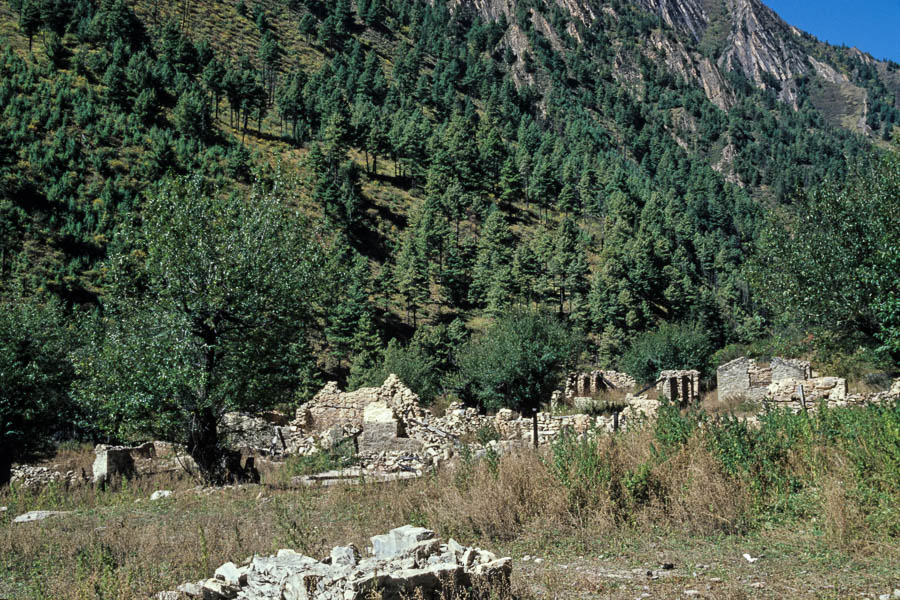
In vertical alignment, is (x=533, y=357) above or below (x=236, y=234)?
below

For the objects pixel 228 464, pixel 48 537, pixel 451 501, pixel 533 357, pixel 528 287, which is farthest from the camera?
pixel 528 287

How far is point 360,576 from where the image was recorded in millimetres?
4988

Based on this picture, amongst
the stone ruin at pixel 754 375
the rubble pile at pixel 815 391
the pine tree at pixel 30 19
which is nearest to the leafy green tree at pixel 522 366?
the stone ruin at pixel 754 375

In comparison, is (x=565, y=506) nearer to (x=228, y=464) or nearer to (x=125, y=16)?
(x=228, y=464)

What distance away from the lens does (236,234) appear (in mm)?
14078

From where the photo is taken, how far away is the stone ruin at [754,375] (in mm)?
22922

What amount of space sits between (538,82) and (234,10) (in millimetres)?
77300

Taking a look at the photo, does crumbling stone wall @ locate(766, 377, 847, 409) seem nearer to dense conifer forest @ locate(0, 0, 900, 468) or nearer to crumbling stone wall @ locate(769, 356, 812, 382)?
dense conifer forest @ locate(0, 0, 900, 468)

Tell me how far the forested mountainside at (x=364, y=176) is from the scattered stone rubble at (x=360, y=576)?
33.6ft

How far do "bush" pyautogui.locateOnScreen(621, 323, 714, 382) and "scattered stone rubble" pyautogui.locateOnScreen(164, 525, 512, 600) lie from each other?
3115 centimetres

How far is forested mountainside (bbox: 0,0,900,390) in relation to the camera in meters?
47.8

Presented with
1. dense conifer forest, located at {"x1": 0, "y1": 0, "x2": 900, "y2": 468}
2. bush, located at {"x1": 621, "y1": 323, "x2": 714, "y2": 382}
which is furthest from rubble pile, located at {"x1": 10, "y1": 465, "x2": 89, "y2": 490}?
bush, located at {"x1": 621, "y1": 323, "x2": 714, "y2": 382}

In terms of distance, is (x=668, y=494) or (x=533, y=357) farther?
(x=533, y=357)

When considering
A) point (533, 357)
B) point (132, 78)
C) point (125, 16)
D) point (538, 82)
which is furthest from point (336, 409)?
point (538, 82)
